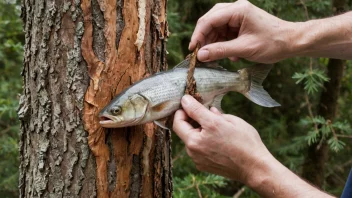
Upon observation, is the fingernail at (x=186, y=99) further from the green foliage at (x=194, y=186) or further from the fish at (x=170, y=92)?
the green foliage at (x=194, y=186)

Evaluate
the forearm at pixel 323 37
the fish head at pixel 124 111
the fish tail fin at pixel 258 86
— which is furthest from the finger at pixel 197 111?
the forearm at pixel 323 37

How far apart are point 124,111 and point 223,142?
43 centimetres

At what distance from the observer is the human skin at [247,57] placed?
1.97 meters

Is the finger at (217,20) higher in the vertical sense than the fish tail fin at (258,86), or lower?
higher

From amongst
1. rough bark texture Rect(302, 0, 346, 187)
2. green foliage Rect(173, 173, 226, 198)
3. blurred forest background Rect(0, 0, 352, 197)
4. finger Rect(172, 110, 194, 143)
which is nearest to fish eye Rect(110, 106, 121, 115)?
finger Rect(172, 110, 194, 143)

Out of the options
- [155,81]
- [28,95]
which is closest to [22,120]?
[28,95]

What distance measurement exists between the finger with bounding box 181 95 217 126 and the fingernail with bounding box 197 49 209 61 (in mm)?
257

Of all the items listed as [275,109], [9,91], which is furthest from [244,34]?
[275,109]

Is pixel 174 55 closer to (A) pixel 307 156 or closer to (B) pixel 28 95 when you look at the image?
(A) pixel 307 156

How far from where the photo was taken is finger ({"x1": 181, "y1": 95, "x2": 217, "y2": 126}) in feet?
6.60

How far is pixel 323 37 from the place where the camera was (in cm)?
257

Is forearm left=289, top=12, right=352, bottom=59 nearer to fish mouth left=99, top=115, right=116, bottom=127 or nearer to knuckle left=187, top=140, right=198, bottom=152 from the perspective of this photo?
knuckle left=187, top=140, right=198, bottom=152

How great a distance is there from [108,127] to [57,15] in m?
0.56

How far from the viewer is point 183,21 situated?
5570mm
